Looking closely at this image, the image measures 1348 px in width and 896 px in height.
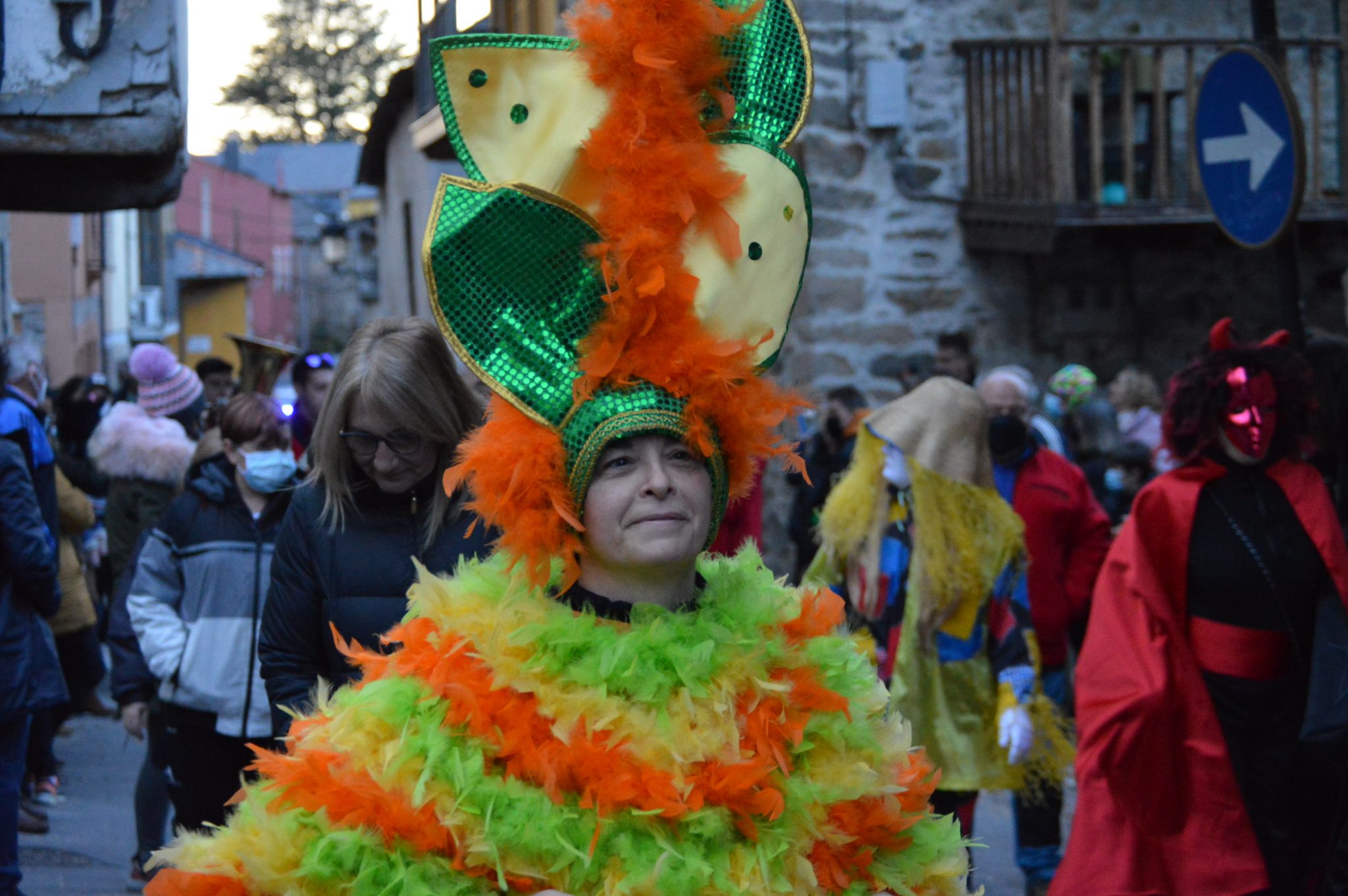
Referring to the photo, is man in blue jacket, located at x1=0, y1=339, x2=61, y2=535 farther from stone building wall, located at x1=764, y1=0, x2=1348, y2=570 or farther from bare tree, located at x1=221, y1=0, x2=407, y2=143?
bare tree, located at x1=221, y1=0, x2=407, y2=143

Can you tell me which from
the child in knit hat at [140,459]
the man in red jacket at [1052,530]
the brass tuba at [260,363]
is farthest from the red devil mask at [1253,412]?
the brass tuba at [260,363]

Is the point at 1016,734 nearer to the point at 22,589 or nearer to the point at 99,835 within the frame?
the point at 22,589

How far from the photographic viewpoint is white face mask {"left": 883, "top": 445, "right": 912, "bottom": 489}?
520 cm

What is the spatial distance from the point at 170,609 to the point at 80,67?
208 cm

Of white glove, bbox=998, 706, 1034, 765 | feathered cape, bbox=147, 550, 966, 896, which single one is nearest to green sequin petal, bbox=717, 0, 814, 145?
feathered cape, bbox=147, 550, 966, 896

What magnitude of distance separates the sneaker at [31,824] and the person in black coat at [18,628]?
2.16m

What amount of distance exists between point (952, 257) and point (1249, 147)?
502 cm

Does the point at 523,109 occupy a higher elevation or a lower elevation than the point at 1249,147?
lower

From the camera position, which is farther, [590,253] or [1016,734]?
[1016,734]

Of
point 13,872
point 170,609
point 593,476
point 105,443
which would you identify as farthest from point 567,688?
point 105,443

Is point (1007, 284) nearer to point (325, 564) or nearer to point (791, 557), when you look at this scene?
point (791, 557)

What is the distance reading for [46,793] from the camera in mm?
7590

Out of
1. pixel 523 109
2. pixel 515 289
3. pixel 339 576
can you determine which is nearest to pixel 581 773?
pixel 515 289

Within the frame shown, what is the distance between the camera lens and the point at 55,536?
5828mm
